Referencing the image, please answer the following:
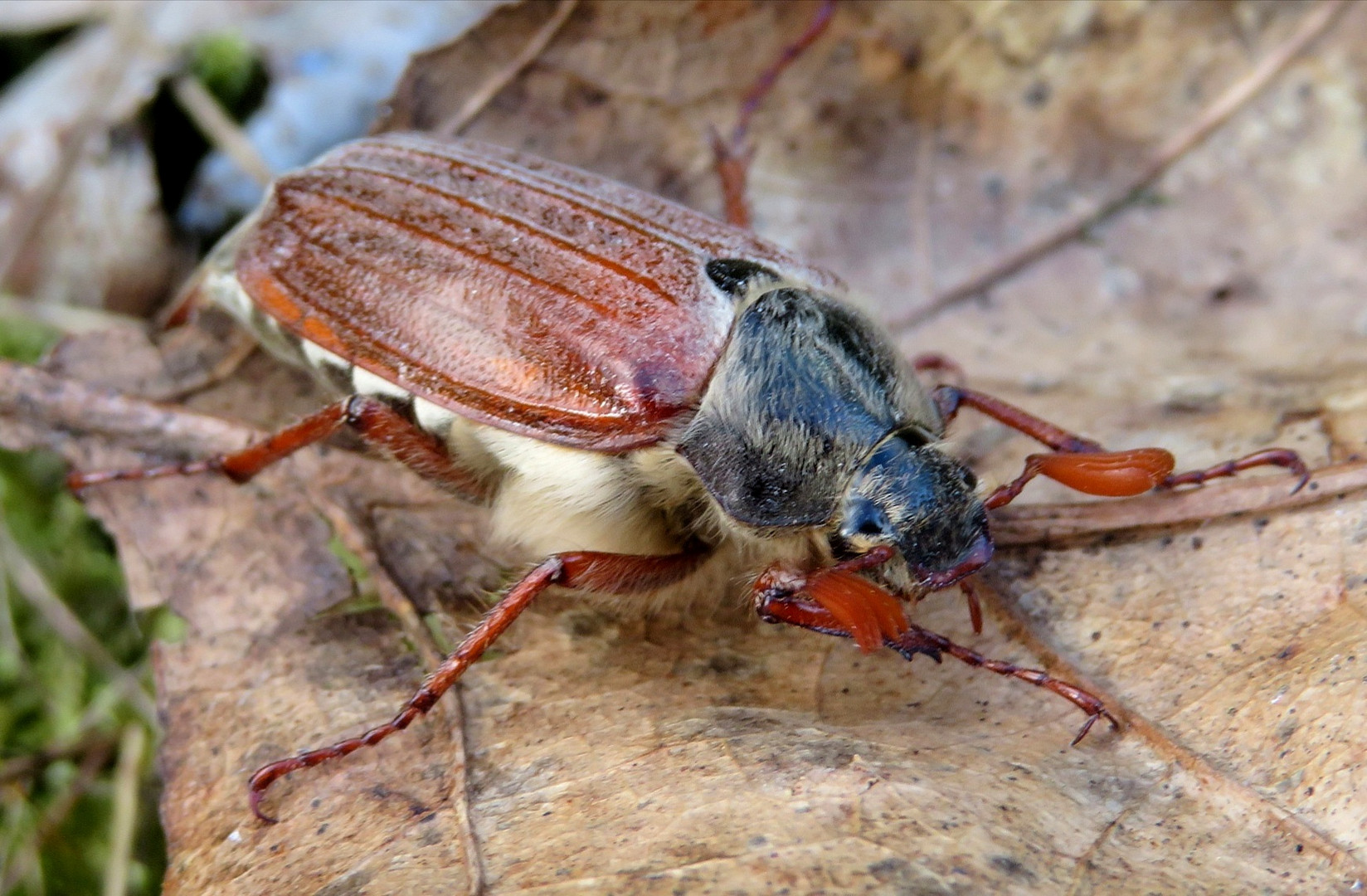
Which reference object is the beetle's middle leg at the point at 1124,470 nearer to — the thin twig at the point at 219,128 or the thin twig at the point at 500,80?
the thin twig at the point at 500,80

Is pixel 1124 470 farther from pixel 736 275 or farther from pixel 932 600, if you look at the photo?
pixel 736 275

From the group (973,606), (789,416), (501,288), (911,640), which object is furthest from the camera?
(501,288)

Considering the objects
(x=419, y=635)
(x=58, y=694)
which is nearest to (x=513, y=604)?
(x=419, y=635)

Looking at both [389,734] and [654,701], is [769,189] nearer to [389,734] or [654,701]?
[654,701]

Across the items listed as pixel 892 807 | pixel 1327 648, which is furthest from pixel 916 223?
pixel 892 807

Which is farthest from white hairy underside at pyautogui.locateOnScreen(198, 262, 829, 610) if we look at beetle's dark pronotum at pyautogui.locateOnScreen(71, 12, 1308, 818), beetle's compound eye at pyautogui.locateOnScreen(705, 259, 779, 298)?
beetle's compound eye at pyautogui.locateOnScreen(705, 259, 779, 298)

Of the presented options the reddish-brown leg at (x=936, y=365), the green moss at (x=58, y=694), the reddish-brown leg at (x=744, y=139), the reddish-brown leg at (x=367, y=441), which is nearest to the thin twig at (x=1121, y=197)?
the reddish-brown leg at (x=936, y=365)
